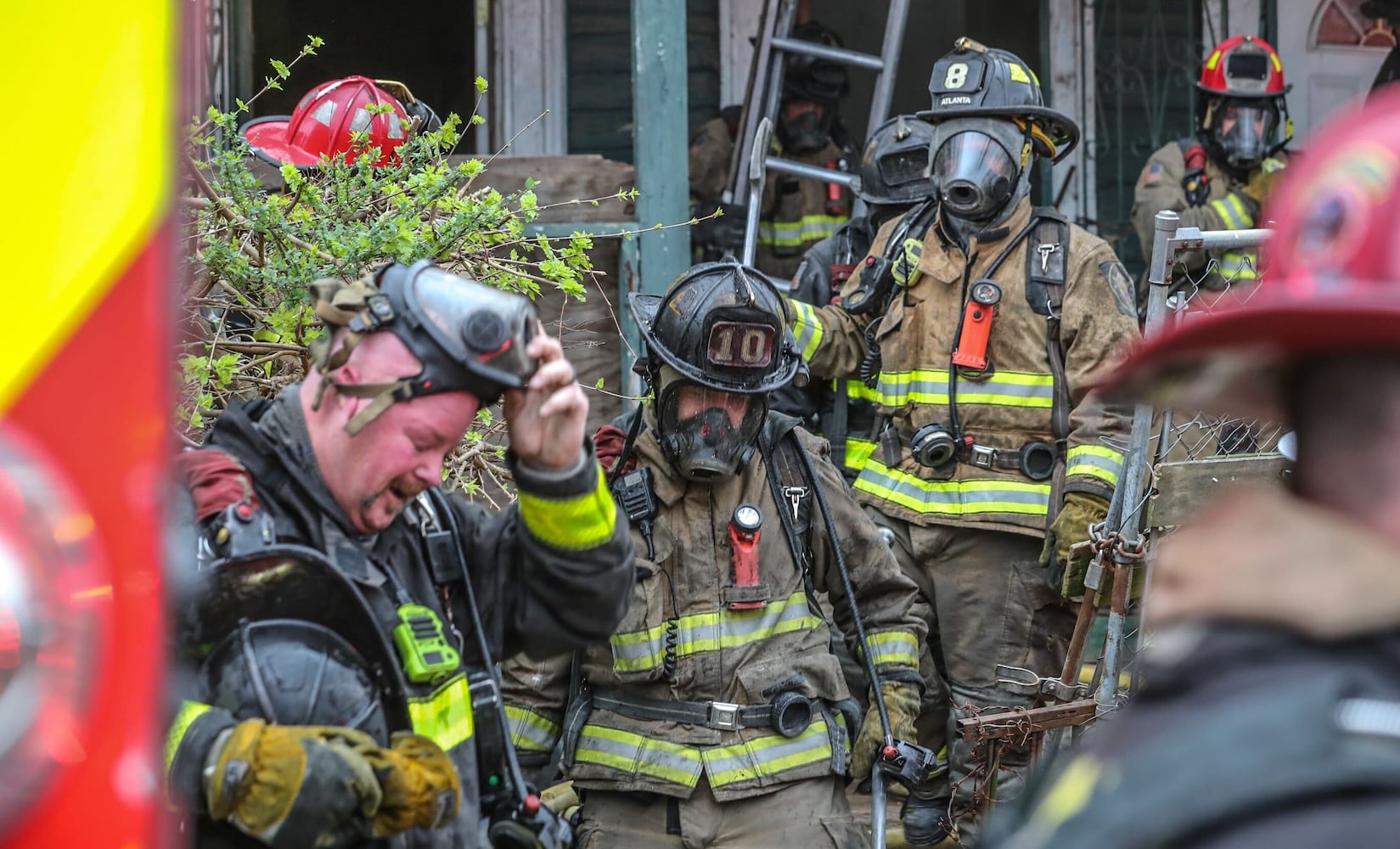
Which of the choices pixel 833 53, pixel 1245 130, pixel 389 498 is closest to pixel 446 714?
pixel 389 498

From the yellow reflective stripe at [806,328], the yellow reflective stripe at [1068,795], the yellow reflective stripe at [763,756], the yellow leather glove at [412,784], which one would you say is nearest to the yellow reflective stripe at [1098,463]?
the yellow reflective stripe at [806,328]

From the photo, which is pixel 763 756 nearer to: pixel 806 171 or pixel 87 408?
pixel 87 408

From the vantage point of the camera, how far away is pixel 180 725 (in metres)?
2.19

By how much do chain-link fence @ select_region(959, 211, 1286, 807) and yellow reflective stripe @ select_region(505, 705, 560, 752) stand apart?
107cm

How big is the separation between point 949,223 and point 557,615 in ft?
10.5

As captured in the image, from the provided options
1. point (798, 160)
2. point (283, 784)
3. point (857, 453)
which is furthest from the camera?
point (798, 160)

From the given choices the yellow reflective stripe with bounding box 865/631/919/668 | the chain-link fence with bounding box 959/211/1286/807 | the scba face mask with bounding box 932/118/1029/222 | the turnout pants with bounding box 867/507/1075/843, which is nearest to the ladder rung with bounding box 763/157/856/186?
the scba face mask with bounding box 932/118/1029/222

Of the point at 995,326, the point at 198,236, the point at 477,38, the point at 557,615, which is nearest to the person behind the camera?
the point at 557,615

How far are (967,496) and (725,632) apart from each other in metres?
1.50

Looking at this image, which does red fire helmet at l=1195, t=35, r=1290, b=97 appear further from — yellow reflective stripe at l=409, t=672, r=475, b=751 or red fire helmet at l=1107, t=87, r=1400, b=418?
red fire helmet at l=1107, t=87, r=1400, b=418

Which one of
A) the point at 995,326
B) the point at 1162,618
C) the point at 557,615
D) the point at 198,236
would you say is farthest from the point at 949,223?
the point at 1162,618

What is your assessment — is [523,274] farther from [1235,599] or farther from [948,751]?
[1235,599]

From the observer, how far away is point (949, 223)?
222 inches

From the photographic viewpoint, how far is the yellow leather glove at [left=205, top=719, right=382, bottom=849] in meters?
2.14
